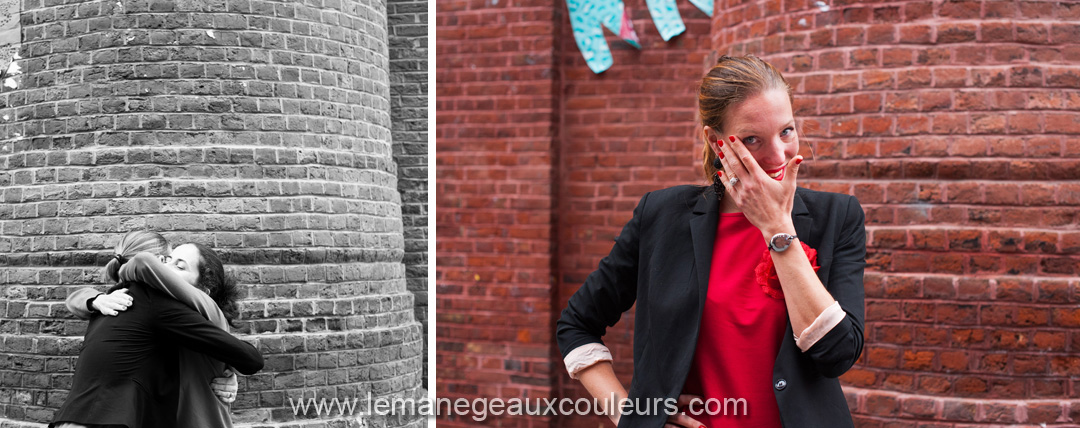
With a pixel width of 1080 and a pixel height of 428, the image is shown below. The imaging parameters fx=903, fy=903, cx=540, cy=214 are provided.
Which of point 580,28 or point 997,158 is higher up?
point 580,28

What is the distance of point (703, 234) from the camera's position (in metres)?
2.20

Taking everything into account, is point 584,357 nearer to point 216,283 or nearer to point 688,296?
point 688,296

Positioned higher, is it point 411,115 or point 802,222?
point 411,115

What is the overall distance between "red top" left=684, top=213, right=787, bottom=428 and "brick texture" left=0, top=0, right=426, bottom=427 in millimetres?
3195

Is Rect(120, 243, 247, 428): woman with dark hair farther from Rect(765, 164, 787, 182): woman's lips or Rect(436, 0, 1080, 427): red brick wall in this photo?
Rect(436, 0, 1080, 427): red brick wall

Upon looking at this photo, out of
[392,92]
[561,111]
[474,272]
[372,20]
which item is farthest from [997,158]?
[392,92]

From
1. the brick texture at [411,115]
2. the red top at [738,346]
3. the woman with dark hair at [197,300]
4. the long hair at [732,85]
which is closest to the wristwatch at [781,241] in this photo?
the red top at [738,346]

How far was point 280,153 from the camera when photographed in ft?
15.9

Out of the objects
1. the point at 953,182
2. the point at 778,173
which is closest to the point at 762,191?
the point at 778,173

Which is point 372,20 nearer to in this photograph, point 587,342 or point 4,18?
point 4,18

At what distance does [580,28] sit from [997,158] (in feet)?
8.22

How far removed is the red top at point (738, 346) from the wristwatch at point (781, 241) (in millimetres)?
149

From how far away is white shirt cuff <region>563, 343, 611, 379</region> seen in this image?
232cm

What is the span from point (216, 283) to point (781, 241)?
263 cm
